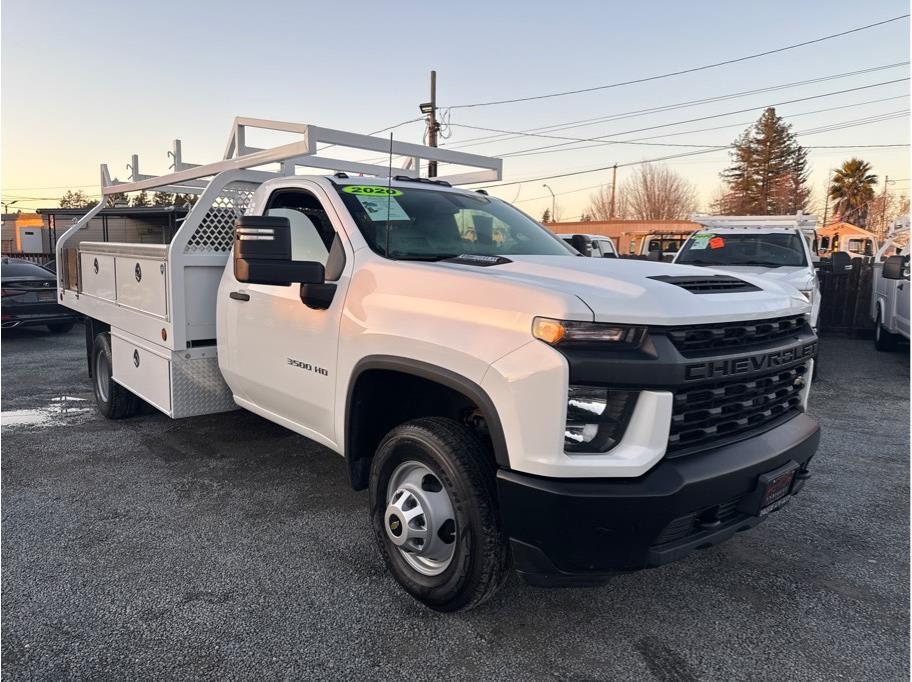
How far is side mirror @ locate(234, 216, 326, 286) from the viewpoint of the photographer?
3.15 m

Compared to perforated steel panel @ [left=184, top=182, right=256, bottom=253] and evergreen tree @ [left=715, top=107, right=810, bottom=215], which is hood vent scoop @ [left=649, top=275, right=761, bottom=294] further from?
evergreen tree @ [left=715, top=107, right=810, bottom=215]

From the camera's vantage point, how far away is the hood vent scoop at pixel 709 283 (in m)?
2.79

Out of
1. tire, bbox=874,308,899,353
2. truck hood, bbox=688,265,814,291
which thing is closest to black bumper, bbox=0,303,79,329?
truck hood, bbox=688,265,814,291

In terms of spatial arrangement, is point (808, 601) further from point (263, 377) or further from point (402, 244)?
point (263, 377)

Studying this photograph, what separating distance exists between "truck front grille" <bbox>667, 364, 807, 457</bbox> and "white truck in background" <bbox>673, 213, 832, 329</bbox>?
581 cm

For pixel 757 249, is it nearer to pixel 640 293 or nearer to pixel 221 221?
pixel 221 221

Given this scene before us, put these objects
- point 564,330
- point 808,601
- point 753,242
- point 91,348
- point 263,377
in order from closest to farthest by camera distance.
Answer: point 564,330 < point 808,601 < point 263,377 < point 91,348 < point 753,242

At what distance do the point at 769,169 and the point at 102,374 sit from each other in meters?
51.3

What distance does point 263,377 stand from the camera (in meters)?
4.02

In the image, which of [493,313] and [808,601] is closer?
[493,313]

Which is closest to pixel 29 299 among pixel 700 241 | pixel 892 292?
pixel 700 241

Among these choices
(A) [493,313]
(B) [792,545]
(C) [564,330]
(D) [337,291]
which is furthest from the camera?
(B) [792,545]

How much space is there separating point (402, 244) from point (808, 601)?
262 centimetres

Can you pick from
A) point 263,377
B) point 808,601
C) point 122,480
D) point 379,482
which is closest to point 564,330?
point 379,482
